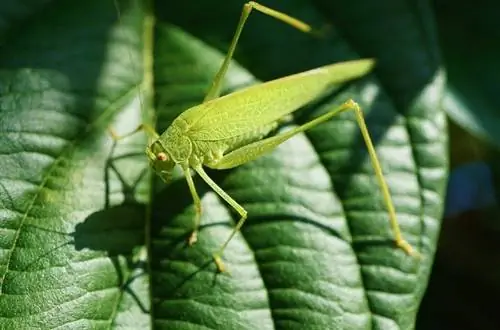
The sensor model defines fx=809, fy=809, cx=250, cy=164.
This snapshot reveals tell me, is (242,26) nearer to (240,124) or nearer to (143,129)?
(240,124)

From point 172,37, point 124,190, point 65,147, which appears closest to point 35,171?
point 65,147

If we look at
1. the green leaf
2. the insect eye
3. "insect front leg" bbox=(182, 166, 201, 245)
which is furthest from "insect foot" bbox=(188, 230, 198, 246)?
the green leaf

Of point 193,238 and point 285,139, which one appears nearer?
point 193,238

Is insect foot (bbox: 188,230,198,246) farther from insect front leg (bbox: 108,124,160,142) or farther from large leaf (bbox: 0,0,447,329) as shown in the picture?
insect front leg (bbox: 108,124,160,142)

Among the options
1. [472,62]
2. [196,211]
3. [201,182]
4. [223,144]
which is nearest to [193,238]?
[196,211]

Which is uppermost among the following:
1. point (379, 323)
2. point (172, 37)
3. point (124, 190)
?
point (172, 37)

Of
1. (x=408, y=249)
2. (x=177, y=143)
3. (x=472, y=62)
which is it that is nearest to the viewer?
(x=408, y=249)

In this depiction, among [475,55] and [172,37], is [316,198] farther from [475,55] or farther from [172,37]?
[475,55]
